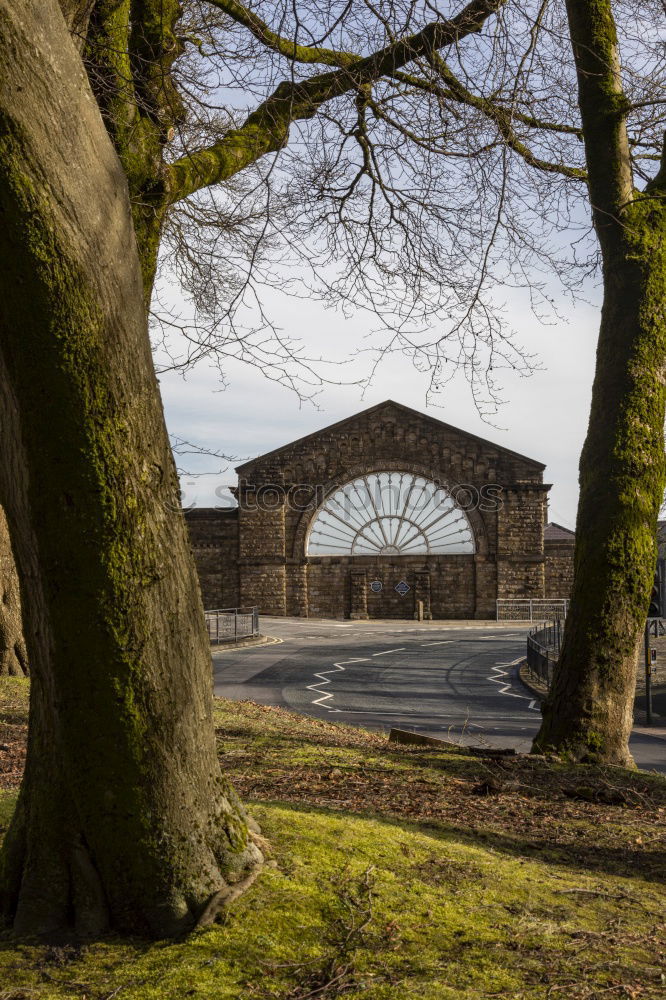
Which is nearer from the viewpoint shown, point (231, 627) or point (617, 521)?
point (617, 521)

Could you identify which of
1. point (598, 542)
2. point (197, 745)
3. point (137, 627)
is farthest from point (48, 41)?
point (598, 542)

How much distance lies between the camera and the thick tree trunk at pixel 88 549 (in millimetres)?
2672

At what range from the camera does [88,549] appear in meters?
2.77

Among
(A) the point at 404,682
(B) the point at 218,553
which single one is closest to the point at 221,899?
(A) the point at 404,682

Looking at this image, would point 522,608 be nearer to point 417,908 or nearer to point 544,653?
point 544,653

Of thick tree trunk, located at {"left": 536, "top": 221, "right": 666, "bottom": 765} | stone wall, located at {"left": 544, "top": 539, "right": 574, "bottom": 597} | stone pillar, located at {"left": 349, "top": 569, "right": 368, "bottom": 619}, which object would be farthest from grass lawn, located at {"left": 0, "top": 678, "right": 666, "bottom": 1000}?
stone wall, located at {"left": 544, "top": 539, "right": 574, "bottom": 597}

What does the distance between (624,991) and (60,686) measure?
1978mm

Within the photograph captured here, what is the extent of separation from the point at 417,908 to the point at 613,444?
3.93 m

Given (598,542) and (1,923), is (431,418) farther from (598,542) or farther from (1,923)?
(1,923)

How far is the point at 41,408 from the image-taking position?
2709 millimetres

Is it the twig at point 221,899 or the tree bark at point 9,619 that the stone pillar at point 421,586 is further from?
the twig at point 221,899

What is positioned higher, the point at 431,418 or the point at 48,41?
the point at 431,418

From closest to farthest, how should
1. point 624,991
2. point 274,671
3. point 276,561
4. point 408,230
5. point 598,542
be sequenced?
point 624,991 < point 598,542 < point 408,230 < point 274,671 < point 276,561

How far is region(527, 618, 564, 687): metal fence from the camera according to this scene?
60.2 ft
